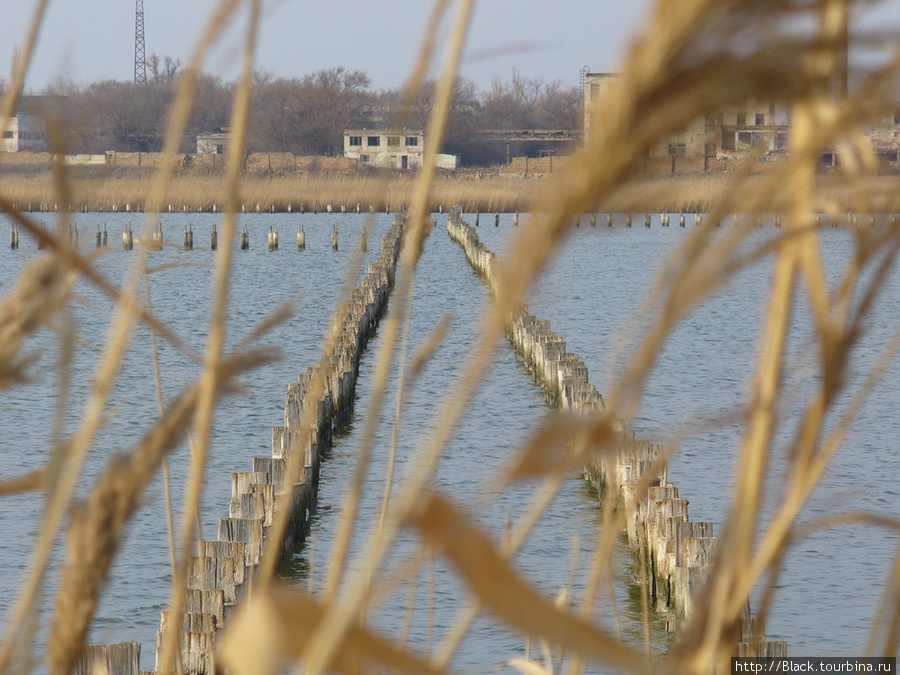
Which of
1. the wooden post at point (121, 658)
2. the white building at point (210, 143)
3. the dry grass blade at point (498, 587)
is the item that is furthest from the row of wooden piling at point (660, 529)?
the white building at point (210, 143)

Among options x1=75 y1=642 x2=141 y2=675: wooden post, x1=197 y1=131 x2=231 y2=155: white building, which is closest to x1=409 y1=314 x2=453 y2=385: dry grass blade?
x1=75 y1=642 x2=141 y2=675: wooden post

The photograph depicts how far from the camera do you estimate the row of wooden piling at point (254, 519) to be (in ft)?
7.89

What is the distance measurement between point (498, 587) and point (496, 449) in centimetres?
1052

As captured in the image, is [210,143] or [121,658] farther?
[210,143]

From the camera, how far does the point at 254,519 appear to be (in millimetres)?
5906

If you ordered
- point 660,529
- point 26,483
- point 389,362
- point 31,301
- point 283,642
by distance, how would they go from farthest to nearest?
1. point 660,529
2. point 26,483
3. point 31,301
4. point 389,362
5. point 283,642

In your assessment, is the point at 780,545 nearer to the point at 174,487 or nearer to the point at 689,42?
the point at 689,42

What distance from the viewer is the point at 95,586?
82 cm

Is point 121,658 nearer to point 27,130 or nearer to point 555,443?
point 27,130

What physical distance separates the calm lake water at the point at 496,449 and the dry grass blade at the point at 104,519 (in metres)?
0.07

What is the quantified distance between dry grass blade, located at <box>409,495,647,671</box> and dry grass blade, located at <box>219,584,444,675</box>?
0.16 feet

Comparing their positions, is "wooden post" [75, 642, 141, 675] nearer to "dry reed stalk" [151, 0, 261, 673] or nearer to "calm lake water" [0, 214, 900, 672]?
"calm lake water" [0, 214, 900, 672]

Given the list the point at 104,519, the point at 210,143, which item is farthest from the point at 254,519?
the point at 210,143

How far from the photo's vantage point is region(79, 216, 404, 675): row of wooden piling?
2.41m
